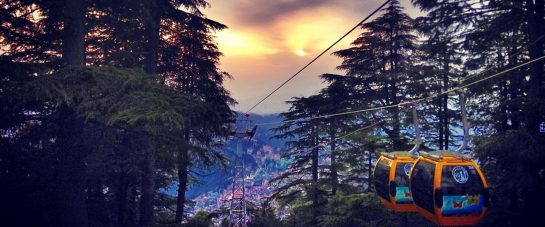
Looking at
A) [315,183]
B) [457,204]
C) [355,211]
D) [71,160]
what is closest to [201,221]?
[315,183]

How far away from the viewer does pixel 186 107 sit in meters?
9.11

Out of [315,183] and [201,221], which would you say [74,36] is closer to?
[201,221]

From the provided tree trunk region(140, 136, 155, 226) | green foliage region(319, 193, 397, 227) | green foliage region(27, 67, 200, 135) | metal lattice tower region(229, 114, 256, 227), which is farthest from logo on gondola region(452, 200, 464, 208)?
metal lattice tower region(229, 114, 256, 227)

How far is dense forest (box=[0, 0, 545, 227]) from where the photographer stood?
9305 mm

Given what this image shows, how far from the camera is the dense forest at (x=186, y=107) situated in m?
9.30

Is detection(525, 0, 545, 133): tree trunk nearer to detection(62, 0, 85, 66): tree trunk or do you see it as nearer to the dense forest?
the dense forest

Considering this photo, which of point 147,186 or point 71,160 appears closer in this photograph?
point 71,160

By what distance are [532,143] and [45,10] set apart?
618 inches

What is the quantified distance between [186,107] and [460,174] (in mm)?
7107

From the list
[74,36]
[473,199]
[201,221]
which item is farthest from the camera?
[201,221]

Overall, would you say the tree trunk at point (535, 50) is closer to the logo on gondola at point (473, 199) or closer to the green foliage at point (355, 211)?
the logo on gondola at point (473, 199)

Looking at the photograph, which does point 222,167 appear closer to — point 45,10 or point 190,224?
point 190,224

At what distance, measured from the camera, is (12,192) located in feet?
30.2

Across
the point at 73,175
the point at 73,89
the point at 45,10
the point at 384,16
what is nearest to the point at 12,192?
the point at 73,175
